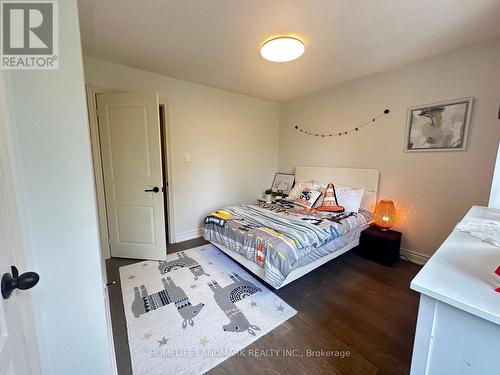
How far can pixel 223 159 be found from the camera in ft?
12.2

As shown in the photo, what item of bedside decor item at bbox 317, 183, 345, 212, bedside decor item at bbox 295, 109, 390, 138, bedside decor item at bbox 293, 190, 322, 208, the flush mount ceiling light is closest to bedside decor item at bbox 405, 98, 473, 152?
bedside decor item at bbox 295, 109, 390, 138

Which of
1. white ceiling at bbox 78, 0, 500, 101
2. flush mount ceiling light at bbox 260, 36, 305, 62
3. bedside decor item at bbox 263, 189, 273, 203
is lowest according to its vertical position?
bedside decor item at bbox 263, 189, 273, 203

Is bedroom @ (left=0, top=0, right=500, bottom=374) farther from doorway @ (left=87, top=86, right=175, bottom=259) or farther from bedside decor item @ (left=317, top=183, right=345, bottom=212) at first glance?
bedside decor item @ (left=317, top=183, right=345, bottom=212)

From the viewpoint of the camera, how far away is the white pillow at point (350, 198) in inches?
117

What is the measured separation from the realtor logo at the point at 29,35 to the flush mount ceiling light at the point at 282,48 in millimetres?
1739

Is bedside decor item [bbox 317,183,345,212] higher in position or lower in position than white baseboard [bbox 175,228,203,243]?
higher

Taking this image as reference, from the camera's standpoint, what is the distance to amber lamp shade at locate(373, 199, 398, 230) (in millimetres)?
2758

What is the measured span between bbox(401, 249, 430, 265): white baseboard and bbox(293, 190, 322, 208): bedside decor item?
4.28 ft

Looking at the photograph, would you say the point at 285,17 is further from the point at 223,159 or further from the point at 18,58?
the point at 223,159

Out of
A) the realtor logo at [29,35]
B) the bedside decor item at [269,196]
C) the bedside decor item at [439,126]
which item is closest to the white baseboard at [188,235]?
the bedside decor item at [269,196]

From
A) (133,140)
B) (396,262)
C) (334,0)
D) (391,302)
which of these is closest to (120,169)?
(133,140)

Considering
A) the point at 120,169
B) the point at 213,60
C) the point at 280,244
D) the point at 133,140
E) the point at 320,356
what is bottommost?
the point at 320,356

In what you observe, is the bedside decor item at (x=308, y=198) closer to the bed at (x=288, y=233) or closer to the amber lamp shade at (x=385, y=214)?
the bed at (x=288, y=233)

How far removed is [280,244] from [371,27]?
2.12m
